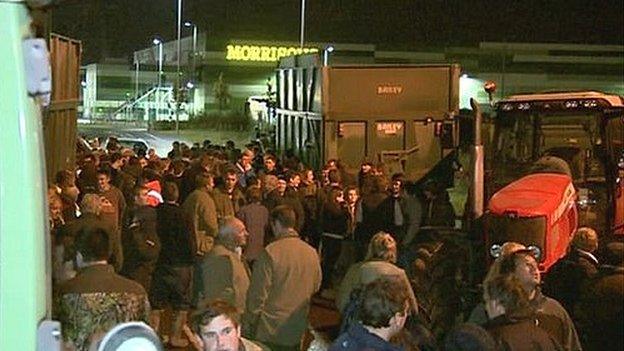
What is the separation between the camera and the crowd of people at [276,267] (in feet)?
19.4

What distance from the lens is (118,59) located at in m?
57.9

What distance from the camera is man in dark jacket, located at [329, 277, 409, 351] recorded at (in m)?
5.48

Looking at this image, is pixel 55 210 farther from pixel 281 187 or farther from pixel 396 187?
pixel 396 187

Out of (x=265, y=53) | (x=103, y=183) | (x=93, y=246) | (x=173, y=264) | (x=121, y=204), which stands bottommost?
(x=173, y=264)

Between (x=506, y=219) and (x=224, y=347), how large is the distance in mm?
6834

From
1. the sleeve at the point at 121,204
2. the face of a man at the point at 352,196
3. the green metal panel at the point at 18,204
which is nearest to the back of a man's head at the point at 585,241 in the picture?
the sleeve at the point at 121,204

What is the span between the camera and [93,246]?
A: 6715 millimetres

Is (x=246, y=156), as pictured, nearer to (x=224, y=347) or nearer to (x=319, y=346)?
(x=319, y=346)

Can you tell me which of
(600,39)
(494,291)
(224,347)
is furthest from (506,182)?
(600,39)

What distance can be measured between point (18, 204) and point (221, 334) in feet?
6.69

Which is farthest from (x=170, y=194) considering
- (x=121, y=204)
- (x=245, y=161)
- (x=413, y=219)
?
(x=245, y=161)

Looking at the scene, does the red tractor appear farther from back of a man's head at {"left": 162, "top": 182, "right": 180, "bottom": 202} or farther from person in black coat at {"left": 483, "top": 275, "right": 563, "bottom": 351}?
person in black coat at {"left": 483, "top": 275, "right": 563, "bottom": 351}

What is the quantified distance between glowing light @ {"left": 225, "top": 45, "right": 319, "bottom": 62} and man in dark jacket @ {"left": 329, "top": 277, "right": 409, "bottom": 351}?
33.2 m

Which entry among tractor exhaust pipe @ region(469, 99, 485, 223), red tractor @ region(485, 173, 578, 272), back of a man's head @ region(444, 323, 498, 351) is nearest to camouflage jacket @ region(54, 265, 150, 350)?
back of a man's head @ region(444, 323, 498, 351)
